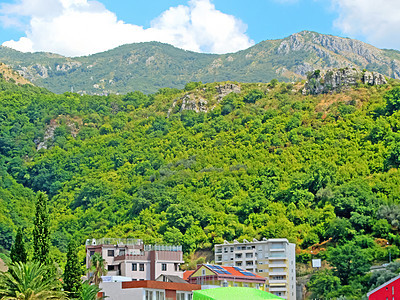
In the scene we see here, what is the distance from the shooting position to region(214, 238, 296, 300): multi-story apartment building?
411 feet

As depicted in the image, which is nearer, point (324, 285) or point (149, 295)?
point (149, 295)

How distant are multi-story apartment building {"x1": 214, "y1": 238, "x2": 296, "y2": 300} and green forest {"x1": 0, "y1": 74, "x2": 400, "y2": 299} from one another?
309 centimetres

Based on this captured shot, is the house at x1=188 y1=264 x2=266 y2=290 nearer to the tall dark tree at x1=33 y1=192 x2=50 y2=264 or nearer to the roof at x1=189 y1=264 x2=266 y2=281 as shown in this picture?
the roof at x1=189 y1=264 x2=266 y2=281

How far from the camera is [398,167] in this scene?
14262 centimetres

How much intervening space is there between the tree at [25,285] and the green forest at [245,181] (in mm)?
62761

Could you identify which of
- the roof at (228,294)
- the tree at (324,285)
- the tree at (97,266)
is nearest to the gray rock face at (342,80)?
the tree at (324,285)

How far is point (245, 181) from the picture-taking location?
156875mm

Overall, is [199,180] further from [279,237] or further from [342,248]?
[342,248]

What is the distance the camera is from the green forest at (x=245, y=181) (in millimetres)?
129375

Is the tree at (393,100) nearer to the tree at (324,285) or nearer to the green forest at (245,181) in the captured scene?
the green forest at (245,181)

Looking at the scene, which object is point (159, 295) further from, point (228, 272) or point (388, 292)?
point (228, 272)

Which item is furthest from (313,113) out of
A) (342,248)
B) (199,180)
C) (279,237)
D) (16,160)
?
(16,160)

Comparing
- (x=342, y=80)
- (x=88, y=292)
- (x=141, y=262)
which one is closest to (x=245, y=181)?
(x=342, y=80)

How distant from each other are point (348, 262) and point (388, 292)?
2972 cm
